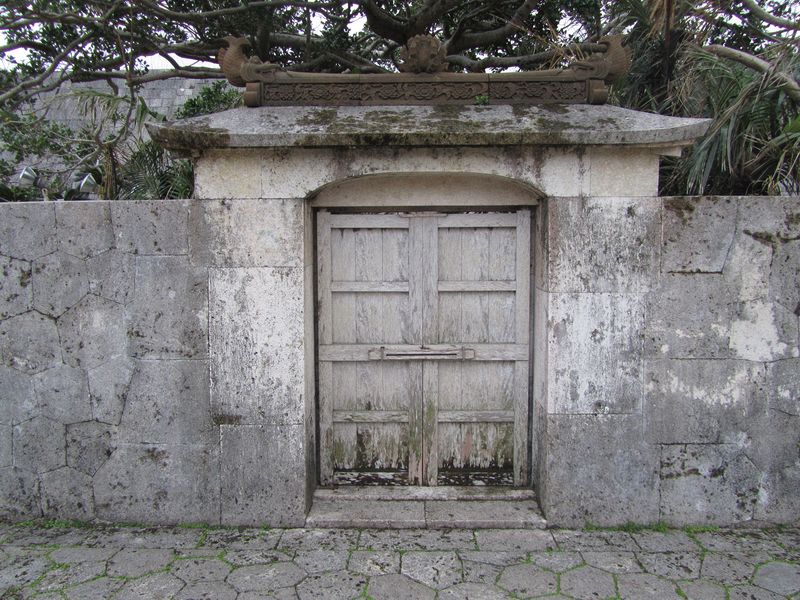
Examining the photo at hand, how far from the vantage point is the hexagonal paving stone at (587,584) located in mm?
2990

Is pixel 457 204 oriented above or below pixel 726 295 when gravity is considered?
above

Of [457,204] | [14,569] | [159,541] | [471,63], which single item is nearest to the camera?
[14,569]

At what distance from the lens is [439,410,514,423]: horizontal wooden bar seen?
3984 millimetres

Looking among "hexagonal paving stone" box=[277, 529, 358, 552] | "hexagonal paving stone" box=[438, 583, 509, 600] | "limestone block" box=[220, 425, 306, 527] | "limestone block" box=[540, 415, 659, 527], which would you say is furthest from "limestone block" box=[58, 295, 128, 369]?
"limestone block" box=[540, 415, 659, 527]

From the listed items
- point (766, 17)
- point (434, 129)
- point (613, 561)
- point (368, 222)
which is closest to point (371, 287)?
point (368, 222)

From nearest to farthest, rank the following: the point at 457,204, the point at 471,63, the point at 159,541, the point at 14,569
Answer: the point at 14,569 → the point at 159,541 → the point at 457,204 → the point at 471,63

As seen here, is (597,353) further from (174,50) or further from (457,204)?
(174,50)

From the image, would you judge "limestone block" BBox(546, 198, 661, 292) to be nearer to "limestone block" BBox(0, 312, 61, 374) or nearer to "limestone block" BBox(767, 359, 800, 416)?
"limestone block" BBox(767, 359, 800, 416)

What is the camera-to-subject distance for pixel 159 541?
3.53 metres

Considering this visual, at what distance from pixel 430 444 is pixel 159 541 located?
178cm

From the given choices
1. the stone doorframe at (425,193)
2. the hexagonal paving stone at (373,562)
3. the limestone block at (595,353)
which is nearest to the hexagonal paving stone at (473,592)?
the hexagonal paving stone at (373,562)

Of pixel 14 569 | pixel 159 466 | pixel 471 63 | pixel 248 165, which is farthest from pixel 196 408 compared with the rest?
pixel 471 63

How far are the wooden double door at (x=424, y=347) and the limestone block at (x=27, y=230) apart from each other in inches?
65.3

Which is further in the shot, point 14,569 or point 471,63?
point 471,63
